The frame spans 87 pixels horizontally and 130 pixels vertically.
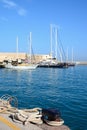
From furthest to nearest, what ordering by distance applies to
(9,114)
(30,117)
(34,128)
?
(9,114) < (30,117) < (34,128)

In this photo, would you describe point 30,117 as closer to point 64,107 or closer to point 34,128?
point 34,128

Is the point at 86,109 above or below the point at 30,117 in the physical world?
below

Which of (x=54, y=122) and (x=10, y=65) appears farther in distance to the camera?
(x=10, y=65)

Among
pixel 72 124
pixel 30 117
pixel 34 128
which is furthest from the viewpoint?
pixel 72 124

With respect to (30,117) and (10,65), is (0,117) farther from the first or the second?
(10,65)

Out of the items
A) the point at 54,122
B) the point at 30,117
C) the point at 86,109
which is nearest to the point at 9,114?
the point at 30,117

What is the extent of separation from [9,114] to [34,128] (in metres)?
2.73

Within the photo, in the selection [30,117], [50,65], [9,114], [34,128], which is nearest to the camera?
[34,128]

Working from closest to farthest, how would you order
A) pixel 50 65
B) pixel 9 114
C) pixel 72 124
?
pixel 9 114 < pixel 72 124 < pixel 50 65

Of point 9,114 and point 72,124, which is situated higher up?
point 9,114

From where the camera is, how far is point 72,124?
18.4m

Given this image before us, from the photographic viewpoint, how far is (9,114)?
1512 centimetres

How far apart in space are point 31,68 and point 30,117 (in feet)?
324

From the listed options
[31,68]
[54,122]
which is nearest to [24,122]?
[54,122]
